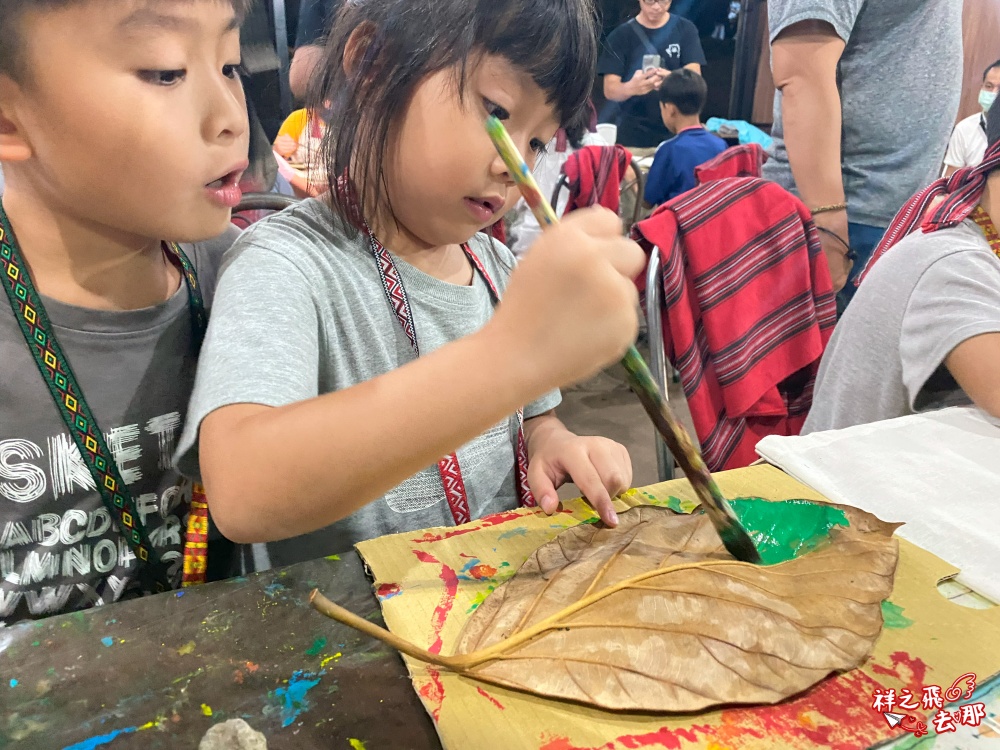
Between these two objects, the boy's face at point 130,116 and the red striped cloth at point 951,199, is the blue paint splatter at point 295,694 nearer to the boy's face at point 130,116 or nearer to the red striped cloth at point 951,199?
the boy's face at point 130,116

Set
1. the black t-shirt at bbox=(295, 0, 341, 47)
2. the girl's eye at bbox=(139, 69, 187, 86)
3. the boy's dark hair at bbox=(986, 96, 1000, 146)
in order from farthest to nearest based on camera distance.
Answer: the boy's dark hair at bbox=(986, 96, 1000, 146), the black t-shirt at bbox=(295, 0, 341, 47), the girl's eye at bbox=(139, 69, 187, 86)

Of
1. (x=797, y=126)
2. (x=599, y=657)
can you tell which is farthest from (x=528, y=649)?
(x=797, y=126)

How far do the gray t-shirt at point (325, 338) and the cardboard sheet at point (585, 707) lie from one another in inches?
4.5

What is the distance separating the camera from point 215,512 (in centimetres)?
49

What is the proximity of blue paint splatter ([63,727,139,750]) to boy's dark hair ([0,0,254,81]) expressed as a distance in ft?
1.53

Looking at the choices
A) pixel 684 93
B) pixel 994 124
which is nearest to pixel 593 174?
pixel 684 93

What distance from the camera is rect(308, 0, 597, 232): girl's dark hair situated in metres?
0.63

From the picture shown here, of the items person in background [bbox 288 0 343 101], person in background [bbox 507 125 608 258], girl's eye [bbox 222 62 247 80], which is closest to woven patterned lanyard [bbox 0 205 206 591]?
girl's eye [bbox 222 62 247 80]

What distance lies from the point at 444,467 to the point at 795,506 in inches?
14.0

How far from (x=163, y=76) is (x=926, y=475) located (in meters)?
0.82

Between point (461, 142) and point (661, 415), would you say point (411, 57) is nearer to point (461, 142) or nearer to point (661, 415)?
point (461, 142)

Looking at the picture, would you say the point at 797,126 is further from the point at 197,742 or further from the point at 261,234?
the point at 197,742

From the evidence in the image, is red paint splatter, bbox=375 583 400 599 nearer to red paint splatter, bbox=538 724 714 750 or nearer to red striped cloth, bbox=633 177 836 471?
red paint splatter, bbox=538 724 714 750

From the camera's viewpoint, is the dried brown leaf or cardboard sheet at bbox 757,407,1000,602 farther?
cardboard sheet at bbox 757,407,1000,602
